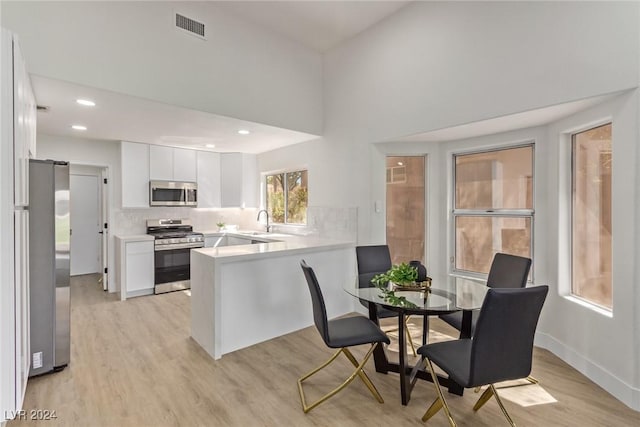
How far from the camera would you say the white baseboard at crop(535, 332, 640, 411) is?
2.19m

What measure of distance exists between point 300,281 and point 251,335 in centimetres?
76

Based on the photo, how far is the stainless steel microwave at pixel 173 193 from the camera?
5.15 metres

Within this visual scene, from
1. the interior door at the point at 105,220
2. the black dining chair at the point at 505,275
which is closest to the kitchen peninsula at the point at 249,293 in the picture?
the black dining chair at the point at 505,275

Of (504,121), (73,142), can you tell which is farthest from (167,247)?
(504,121)

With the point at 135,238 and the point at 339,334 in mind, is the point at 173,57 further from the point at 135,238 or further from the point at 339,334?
the point at 339,334

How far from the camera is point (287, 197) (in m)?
5.59

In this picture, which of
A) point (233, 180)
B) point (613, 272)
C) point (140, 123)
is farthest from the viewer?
point (233, 180)

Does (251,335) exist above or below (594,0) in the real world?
below

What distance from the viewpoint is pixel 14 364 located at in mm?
1904

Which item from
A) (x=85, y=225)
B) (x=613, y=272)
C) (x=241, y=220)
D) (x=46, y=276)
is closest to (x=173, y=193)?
(x=241, y=220)

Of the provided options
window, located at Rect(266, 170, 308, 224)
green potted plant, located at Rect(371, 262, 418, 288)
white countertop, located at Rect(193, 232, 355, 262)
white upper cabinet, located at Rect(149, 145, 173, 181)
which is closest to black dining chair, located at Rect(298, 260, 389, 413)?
green potted plant, located at Rect(371, 262, 418, 288)

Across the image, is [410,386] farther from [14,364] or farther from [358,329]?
[14,364]

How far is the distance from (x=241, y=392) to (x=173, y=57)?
310 centimetres

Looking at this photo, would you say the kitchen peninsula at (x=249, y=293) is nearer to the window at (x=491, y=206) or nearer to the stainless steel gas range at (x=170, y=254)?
the window at (x=491, y=206)
